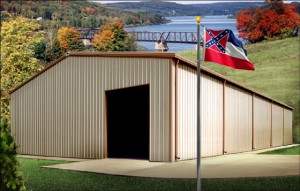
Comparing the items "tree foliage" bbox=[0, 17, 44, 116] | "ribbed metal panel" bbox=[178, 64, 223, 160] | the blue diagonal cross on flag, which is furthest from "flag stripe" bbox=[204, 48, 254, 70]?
"tree foliage" bbox=[0, 17, 44, 116]

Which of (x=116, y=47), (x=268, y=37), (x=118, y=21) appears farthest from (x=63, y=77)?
(x=268, y=37)

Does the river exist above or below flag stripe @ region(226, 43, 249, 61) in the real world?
below

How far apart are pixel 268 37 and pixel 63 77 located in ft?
160

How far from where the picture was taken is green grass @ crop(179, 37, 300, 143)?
210ft

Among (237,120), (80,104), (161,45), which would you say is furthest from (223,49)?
(161,45)

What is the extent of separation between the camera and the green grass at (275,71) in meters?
64.1

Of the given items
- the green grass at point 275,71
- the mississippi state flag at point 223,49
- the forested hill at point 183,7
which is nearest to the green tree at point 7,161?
the mississippi state flag at point 223,49

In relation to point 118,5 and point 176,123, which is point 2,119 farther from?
point 118,5

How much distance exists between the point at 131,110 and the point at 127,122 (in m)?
0.56

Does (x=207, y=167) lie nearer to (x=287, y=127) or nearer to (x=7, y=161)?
(x=7, y=161)

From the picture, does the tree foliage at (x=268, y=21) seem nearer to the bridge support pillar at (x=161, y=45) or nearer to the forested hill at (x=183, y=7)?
the forested hill at (x=183, y=7)

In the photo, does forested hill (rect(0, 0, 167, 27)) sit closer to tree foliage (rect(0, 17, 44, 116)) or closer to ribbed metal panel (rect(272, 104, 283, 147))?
tree foliage (rect(0, 17, 44, 116))

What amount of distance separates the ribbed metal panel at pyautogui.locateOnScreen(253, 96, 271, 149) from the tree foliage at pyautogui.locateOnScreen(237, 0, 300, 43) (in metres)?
34.5

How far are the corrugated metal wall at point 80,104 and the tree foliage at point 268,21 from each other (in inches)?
1613
